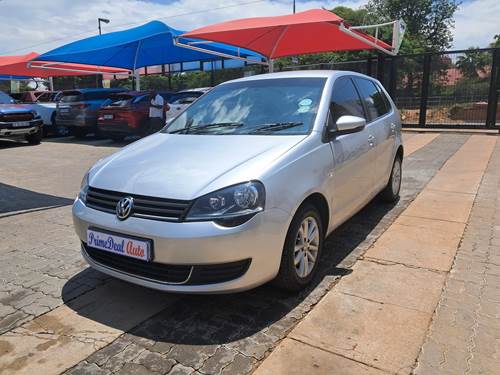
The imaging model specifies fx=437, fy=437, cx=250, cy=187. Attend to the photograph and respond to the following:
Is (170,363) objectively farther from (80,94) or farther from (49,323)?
(80,94)

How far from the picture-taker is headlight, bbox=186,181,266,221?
2.71m

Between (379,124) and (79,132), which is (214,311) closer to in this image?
(379,124)

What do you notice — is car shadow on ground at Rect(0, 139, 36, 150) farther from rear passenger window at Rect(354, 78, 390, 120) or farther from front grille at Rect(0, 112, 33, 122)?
rear passenger window at Rect(354, 78, 390, 120)

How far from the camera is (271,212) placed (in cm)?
281

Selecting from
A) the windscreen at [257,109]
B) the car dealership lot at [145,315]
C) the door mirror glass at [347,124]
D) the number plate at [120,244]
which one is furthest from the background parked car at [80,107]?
the door mirror glass at [347,124]

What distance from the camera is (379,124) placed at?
15.9ft

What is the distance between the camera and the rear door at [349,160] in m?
3.70

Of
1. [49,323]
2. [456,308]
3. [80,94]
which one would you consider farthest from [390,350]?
[80,94]

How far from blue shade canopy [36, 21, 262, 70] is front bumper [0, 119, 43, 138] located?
210cm

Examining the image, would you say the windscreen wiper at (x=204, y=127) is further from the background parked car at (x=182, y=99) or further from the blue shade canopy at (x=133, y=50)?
the background parked car at (x=182, y=99)

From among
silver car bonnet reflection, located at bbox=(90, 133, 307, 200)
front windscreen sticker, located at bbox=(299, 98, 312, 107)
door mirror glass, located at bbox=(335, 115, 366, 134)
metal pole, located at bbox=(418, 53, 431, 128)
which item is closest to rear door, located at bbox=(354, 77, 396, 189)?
door mirror glass, located at bbox=(335, 115, 366, 134)

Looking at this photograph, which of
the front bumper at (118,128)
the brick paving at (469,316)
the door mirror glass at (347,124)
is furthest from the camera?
the front bumper at (118,128)

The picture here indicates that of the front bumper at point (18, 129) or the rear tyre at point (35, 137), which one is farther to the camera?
the rear tyre at point (35, 137)

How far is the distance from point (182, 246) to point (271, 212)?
603 mm
